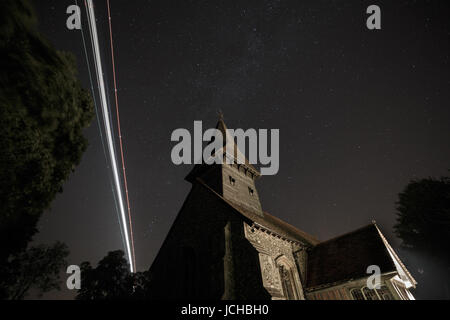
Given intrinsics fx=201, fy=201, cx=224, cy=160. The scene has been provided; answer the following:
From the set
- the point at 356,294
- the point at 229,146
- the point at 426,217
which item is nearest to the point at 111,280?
the point at 229,146

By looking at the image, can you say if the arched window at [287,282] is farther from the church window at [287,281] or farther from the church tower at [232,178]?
the church tower at [232,178]

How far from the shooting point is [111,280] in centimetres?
1819

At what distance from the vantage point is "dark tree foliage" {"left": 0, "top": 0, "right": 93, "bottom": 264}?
8.03 metres

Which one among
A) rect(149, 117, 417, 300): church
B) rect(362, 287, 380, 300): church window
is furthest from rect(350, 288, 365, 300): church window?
rect(362, 287, 380, 300): church window

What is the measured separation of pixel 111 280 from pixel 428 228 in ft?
122

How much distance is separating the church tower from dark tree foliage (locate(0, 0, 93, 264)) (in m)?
10.2

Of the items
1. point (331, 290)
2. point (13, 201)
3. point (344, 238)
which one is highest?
point (13, 201)

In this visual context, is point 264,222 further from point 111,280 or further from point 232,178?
point 111,280

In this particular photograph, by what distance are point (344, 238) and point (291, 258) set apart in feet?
17.4

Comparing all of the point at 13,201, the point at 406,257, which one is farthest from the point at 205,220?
the point at 406,257

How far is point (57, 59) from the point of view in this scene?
33.9 feet

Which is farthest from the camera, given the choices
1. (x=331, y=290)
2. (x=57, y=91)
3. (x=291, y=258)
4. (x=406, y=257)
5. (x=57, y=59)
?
(x=406, y=257)

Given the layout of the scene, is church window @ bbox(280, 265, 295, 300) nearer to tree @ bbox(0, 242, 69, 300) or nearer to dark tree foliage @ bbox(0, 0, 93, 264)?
dark tree foliage @ bbox(0, 0, 93, 264)
